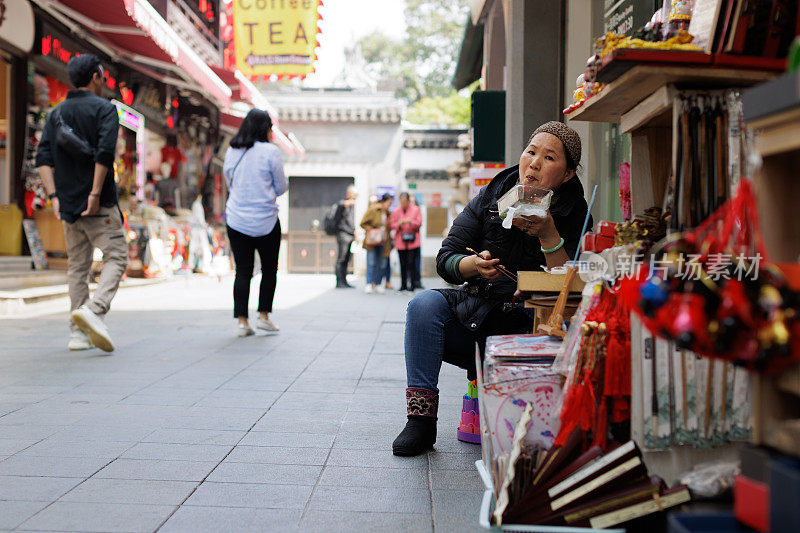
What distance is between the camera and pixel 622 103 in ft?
7.63

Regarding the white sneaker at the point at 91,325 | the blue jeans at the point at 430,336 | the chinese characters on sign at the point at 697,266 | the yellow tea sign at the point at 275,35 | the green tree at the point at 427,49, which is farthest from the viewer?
the green tree at the point at 427,49

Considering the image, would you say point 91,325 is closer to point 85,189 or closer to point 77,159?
point 85,189

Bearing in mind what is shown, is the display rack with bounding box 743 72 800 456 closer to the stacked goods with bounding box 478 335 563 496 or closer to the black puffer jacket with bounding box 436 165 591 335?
the stacked goods with bounding box 478 335 563 496

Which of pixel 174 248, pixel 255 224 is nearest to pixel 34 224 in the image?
pixel 174 248

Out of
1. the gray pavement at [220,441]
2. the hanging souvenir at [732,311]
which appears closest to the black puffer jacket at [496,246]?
the gray pavement at [220,441]

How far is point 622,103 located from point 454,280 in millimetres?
956

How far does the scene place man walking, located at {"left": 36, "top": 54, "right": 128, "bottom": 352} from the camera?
17.2 ft

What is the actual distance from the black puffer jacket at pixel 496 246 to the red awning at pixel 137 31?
20.0 ft

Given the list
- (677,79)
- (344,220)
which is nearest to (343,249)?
(344,220)

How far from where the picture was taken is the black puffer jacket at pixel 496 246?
2848 millimetres

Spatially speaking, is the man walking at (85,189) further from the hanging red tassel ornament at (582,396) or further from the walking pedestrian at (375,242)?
the walking pedestrian at (375,242)

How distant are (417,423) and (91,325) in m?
2.99

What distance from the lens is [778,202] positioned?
1.39 m

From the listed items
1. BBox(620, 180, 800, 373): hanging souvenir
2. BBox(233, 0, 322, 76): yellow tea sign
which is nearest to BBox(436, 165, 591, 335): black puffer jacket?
BBox(620, 180, 800, 373): hanging souvenir
